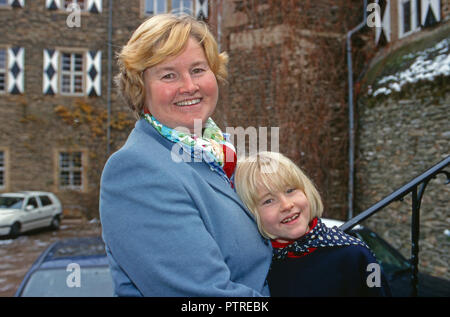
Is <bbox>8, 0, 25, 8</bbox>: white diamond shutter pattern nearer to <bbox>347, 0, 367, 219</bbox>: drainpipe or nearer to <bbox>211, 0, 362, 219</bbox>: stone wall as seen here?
<bbox>211, 0, 362, 219</bbox>: stone wall

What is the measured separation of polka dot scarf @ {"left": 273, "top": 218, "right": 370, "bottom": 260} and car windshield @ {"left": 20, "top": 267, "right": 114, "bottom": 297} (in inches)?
84.7

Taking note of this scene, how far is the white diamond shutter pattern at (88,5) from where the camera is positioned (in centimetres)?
1348

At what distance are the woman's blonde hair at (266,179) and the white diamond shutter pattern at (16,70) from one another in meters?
13.9

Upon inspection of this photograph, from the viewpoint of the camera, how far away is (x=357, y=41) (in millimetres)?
8969

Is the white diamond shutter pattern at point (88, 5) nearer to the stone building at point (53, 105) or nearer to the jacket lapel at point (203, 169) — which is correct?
the stone building at point (53, 105)

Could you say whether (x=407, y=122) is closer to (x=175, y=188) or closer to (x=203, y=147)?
(x=203, y=147)

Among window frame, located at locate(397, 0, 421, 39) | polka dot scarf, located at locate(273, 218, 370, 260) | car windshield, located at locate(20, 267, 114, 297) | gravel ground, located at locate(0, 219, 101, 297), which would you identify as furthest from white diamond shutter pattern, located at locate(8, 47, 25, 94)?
polka dot scarf, located at locate(273, 218, 370, 260)

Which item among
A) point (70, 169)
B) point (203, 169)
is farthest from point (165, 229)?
point (70, 169)

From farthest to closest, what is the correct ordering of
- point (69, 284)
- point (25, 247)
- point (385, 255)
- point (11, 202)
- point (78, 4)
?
point (78, 4) < point (11, 202) < point (25, 247) < point (385, 255) < point (69, 284)

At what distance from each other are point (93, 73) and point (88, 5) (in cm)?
225

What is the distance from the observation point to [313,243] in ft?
→ 4.98

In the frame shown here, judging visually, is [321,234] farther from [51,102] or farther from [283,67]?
[51,102]

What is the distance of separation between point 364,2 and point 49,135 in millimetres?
10344

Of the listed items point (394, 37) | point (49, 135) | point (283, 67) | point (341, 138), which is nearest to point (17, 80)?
point (49, 135)
